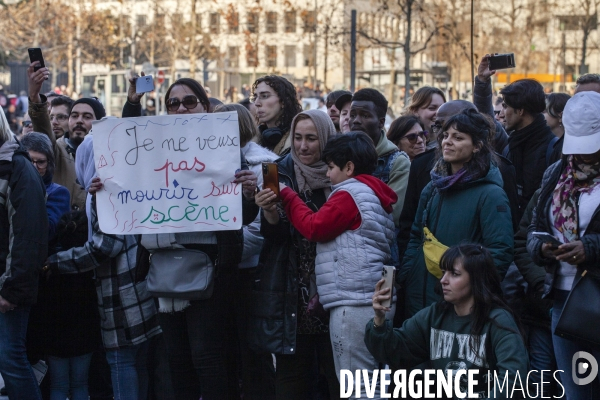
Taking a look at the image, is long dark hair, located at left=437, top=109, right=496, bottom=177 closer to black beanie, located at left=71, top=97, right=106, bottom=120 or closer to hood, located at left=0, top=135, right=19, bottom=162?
hood, located at left=0, top=135, right=19, bottom=162

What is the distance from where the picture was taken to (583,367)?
450cm

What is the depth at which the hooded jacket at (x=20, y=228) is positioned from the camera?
5.21 meters

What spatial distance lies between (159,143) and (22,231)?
3.08ft

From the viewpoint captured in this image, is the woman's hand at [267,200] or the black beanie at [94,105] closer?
the woman's hand at [267,200]

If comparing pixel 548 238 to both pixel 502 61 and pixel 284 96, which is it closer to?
pixel 502 61

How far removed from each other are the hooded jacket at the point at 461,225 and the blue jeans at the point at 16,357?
2.27 metres

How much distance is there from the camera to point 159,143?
17.1 feet

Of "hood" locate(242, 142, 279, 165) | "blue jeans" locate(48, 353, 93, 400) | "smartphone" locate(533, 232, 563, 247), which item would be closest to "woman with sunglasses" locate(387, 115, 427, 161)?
"hood" locate(242, 142, 279, 165)

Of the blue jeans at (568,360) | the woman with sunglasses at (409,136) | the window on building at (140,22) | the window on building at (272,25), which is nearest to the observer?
the blue jeans at (568,360)

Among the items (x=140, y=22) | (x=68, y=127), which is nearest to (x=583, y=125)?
(x=68, y=127)

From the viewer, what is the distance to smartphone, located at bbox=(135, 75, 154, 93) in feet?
18.0

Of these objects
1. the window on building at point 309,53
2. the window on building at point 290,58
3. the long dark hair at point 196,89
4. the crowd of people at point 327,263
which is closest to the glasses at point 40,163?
the crowd of people at point 327,263

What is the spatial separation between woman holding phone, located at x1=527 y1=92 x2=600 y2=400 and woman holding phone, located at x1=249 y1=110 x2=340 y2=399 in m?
1.22

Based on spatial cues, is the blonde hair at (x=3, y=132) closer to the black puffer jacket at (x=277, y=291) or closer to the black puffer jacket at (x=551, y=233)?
the black puffer jacket at (x=277, y=291)
